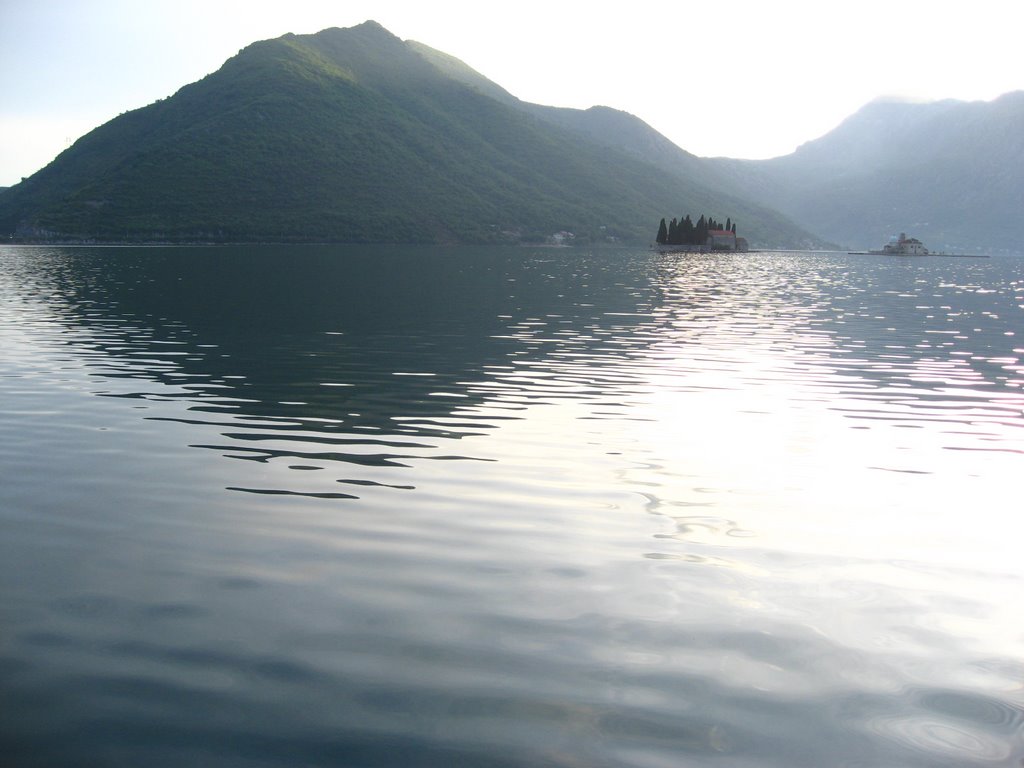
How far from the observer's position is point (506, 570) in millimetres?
11672

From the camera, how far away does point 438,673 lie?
28.7ft

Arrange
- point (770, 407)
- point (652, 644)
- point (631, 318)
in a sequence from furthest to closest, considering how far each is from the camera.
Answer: point (631, 318), point (770, 407), point (652, 644)

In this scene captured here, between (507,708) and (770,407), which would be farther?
(770,407)

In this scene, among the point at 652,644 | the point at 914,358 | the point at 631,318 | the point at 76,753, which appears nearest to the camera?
the point at 76,753

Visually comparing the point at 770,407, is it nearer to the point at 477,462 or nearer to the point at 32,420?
the point at 477,462

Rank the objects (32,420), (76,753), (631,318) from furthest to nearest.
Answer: (631,318) → (32,420) → (76,753)

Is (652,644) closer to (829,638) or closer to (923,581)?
(829,638)

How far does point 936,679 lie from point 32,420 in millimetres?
21413

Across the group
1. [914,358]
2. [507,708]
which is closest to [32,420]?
[507,708]

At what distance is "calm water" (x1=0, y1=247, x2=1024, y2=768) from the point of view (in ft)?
25.6

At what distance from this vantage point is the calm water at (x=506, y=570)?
7.82m

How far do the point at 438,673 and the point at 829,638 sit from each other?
181 inches

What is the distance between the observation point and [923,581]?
38.3 ft

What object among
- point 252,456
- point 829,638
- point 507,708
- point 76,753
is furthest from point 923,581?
point 252,456
